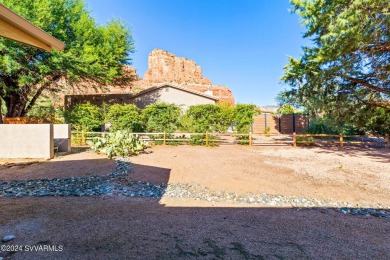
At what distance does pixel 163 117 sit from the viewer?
13.0 metres

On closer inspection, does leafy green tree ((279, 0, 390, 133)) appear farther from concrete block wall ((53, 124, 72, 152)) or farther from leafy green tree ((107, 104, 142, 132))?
concrete block wall ((53, 124, 72, 152))

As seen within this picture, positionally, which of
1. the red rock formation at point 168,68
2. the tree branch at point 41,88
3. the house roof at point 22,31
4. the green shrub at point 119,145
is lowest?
the green shrub at point 119,145

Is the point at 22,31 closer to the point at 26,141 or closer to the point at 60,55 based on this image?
the point at 26,141

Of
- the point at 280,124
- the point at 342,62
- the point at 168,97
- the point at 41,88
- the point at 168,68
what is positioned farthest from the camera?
the point at 168,68

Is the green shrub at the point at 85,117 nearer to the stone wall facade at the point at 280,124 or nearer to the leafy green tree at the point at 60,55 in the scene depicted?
the leafy green tree at the point at 60,55

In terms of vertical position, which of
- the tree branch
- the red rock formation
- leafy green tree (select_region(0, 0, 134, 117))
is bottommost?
the tree branch

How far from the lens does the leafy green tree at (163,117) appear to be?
43.0 feet

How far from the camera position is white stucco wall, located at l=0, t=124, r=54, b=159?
8.13 metres

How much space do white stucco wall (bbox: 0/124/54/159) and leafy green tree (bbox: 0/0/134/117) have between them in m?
5.26

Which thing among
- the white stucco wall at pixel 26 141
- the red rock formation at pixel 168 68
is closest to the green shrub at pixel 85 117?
the white stucco wall at pixel 26 141

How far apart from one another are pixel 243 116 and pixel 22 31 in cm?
1132

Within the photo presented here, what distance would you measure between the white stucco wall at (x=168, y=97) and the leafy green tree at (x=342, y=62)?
24.3ft

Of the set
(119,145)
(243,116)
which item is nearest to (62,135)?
(119,145)

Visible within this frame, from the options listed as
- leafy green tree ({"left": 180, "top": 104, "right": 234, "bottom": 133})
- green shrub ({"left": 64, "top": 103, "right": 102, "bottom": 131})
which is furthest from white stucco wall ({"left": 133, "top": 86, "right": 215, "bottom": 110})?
leafy green tree ({"left": 180, "top": 104, "right": 234, "bottom": 133})
